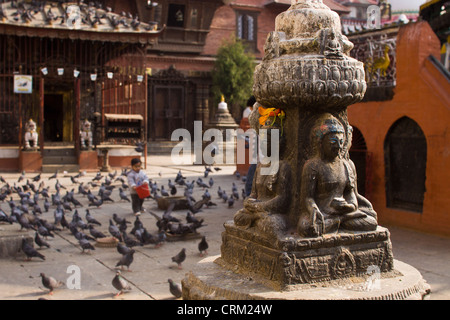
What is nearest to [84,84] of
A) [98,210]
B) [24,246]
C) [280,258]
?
[98,210]

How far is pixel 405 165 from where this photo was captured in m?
9.08

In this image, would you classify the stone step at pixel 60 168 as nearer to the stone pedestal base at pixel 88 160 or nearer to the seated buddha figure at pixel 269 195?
the stone pedestal base at pixel 88 160

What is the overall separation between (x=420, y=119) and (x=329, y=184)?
199 inches

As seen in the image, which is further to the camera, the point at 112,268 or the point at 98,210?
the point at 98,210

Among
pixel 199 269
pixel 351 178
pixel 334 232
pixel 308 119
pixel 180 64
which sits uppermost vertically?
pixel 180 64

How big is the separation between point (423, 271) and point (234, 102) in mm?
21784

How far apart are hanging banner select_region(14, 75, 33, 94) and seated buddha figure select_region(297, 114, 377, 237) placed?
48.6ft

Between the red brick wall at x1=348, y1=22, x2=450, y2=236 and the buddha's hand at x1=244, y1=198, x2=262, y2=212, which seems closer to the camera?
the buddha's hand at x1=244, y1=198, x2=262, y2=212

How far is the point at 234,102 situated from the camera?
27.7 meters

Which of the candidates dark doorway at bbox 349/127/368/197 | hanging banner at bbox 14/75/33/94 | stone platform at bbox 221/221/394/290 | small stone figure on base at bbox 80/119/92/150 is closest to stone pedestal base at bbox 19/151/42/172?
small stone figure on base at bbox 80/119/92/150

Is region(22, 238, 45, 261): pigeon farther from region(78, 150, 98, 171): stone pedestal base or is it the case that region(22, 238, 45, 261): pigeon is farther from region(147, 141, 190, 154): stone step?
region(147, 141, 190, 154): stone step

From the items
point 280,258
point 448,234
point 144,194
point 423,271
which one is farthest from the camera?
point 144,194

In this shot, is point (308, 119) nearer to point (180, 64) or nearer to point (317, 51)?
point (317, 51)

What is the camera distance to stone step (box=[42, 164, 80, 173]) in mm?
18062
